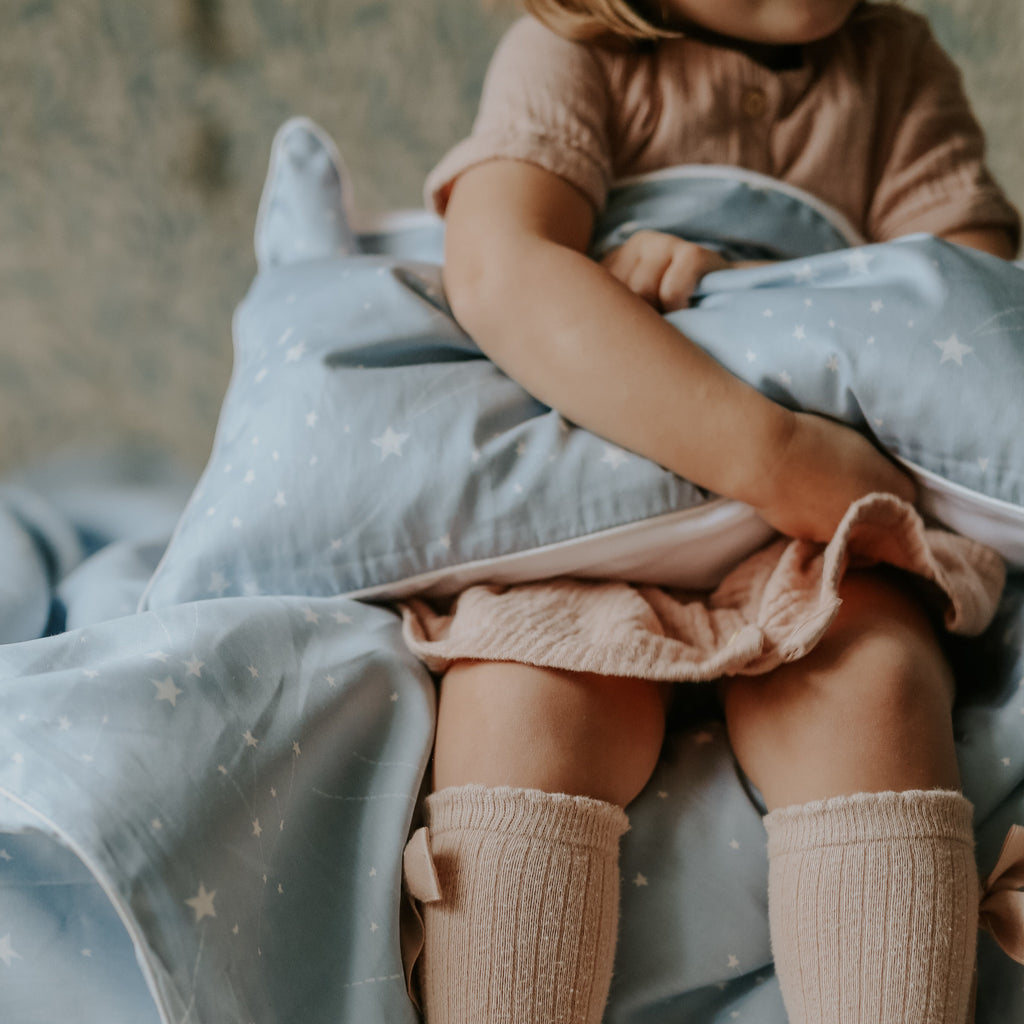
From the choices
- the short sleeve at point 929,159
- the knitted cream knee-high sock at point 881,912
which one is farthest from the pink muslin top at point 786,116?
the knitted cream knee-high sock at point 881,912

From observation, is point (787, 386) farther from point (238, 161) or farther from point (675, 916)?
point (238, 161)

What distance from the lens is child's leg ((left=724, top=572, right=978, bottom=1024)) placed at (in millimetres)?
450

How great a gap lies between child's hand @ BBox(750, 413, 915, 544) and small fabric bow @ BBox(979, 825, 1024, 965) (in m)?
0.21

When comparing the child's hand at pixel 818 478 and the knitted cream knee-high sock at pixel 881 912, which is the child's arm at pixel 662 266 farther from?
the knitted cream knee-high sock at pixel 881 912

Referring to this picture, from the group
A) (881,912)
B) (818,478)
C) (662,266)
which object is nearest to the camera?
(881,912)

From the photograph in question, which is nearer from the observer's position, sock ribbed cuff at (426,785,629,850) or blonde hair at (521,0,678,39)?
sock ribbed cuff at (426,785,629,850)

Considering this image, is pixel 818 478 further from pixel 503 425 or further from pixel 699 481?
pixel 503 425

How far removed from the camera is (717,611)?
1.98 ft

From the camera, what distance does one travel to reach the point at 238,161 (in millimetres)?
1055

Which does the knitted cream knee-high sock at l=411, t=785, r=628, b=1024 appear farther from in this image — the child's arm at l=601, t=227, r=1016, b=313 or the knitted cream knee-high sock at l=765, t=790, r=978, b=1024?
the child's arm at l=601, t=227, r=1016, b=313

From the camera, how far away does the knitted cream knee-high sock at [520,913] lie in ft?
1.49

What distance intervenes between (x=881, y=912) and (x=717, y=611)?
21 centimetres

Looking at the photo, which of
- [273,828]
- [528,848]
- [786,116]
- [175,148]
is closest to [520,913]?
[528,848]

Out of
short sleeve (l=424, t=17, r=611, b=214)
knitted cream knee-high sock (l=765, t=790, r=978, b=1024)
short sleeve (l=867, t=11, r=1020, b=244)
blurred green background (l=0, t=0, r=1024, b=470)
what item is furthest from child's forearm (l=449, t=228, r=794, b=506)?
blurred green background (l=0, t=0, r=1024, b=470)
